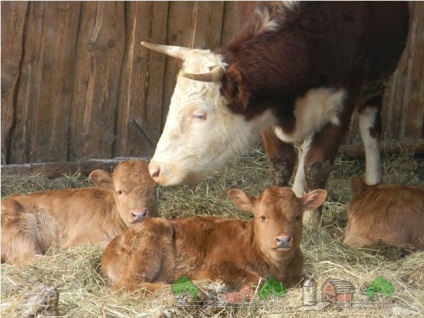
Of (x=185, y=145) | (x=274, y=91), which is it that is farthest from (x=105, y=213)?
(x=274, y=91)

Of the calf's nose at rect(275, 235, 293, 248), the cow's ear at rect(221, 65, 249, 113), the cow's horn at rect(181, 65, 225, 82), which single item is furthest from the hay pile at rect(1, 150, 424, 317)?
the cow's horn at rect(181, 65, 225, 82)

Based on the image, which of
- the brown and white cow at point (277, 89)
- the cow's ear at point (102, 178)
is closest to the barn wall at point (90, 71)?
the brown and white cow at point (277, 89)

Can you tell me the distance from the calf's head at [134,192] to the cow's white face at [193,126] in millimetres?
96

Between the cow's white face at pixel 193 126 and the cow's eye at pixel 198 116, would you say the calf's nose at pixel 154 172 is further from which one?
the cow's eye at pixel 198 116

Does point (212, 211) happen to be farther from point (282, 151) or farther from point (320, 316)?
point (320, 316)

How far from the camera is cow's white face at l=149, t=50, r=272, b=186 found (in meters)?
8.30

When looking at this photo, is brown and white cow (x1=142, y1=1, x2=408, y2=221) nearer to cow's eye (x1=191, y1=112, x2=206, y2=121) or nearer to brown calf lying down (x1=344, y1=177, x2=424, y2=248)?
cow's eye (x1=191, y1=112, x2=206, y2=121)

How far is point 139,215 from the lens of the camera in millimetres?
8078

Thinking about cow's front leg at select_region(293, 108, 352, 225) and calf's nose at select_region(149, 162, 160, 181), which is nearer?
calf's nose at select_region(149, 162, 160, 181)

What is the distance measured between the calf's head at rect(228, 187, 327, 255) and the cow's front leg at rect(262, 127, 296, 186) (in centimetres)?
227

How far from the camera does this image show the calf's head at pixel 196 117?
8281mm

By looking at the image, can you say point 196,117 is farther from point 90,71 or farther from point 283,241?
point 90,71

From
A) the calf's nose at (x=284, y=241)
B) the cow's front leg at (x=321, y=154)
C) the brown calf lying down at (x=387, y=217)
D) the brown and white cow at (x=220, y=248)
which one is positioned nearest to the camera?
the calf's nose at (x=284, y=241)

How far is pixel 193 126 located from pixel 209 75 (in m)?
0.52
